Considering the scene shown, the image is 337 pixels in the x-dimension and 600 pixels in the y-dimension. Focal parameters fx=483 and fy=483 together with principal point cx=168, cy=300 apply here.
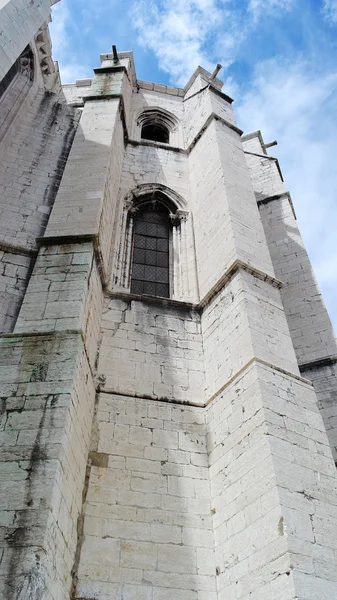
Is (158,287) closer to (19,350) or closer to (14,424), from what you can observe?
(19,350)

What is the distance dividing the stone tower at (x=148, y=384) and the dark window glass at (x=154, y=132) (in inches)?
126

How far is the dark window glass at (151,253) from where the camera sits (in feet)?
24.9

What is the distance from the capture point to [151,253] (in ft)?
26.7

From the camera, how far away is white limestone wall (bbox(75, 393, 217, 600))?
4.25m

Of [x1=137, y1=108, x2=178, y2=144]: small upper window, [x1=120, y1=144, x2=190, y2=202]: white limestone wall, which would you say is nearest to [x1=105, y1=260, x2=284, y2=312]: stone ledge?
[x1=120, y1=144, x2=190, y2=202]: white limestone wall

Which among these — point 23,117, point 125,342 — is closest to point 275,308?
point 125,342

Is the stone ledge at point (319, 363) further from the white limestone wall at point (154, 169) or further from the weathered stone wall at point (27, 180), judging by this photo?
the weathered stone wall at point (27, 180)

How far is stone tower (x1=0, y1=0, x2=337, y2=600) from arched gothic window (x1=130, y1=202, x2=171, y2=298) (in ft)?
0.12

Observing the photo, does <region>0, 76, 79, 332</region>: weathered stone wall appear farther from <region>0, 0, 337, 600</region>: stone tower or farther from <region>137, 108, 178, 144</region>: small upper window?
<region>137, 108, 178, 144</region>: small upper window

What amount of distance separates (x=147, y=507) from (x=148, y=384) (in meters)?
1.43

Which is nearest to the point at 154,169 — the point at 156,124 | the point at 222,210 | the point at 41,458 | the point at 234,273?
the point at 222,210

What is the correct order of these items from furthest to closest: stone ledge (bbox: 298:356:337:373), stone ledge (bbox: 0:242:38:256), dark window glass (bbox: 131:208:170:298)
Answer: dark window glass (bbox: 131:208:170:298) → stone ledge (bbox: 298:356:337:373) → stone ledge (bbox: 0:242:38:256)

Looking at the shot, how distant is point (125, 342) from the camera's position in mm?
6055

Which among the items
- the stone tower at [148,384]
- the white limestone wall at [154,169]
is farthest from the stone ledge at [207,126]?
the stone tower at [148,384]
